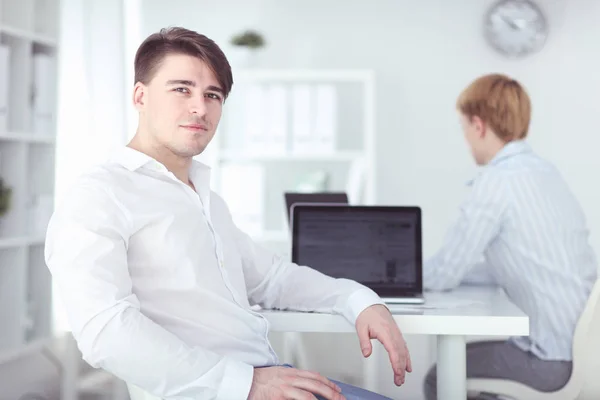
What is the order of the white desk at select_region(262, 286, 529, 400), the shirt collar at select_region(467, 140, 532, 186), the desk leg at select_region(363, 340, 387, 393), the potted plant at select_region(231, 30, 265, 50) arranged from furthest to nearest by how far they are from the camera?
the potted plant at select_region(231, 30, 265, 50) < the desk leg at select_region(363, 340, 387, 393) < the shirt collar at select_region(467, 140, 532, 186) < the white desk at select_region(262, 286, 529, 400)

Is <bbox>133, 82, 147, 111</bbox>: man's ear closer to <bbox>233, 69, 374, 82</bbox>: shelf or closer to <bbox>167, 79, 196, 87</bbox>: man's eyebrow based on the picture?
<bbox>167, 79, 196, 87</bbox>: man's eyebrow

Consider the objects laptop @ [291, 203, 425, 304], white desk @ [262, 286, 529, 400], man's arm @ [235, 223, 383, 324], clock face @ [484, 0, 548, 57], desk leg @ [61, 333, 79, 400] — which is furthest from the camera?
clock face @ [484, 0, 548, 57]

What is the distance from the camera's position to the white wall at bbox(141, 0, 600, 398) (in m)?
4.33

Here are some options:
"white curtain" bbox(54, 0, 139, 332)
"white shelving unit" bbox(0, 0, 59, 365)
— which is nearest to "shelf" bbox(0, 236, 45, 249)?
"white shelving unit" bbox(0, 0, 59, 365)

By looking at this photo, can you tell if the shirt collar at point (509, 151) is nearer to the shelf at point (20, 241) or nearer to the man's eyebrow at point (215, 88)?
the man's eyebrow at point (215, 88)

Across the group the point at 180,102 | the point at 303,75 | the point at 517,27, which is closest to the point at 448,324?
the point at 180,102

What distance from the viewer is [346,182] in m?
4.39

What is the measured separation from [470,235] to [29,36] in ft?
6.00

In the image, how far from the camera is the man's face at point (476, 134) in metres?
2.43

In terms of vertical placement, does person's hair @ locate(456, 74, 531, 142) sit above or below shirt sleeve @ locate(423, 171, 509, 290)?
above

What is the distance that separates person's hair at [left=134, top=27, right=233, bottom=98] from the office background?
276 cm

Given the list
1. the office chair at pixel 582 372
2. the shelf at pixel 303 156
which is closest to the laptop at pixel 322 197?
the office chair at pixel 582 372

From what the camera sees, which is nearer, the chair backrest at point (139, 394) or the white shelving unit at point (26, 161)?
the chair backrest at point (139, 394)

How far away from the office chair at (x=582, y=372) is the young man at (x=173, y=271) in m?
0.60
